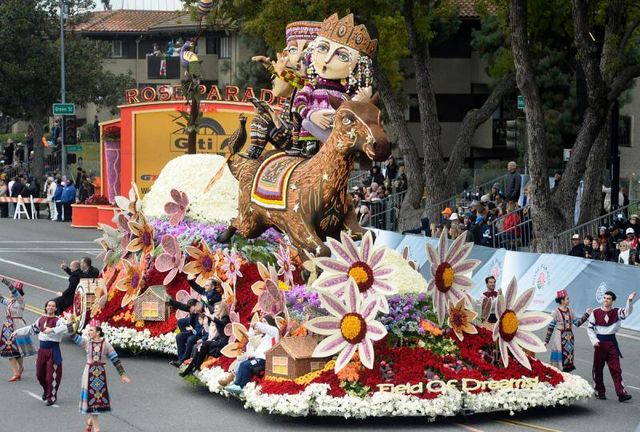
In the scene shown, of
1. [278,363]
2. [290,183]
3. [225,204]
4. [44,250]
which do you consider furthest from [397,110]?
[278,363]

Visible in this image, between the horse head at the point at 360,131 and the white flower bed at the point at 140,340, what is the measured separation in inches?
200

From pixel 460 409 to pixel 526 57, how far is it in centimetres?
1483

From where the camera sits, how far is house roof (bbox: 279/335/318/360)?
18.1 meters

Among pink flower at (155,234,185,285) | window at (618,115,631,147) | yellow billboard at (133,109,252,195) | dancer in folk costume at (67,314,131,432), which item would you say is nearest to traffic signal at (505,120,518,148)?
pink flower at (155,234,185,285)

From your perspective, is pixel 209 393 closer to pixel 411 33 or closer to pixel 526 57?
pixel 526 57

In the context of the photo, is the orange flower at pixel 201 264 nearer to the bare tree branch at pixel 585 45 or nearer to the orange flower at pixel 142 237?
the orange flower at pixel 142 237

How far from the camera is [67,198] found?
49906 mm

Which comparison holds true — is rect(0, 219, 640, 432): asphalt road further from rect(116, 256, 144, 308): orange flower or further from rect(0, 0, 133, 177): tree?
rect(0, 0, 133, 177): tree

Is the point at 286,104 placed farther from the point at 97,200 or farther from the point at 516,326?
the point at 97,200

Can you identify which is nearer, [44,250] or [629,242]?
[629,242]

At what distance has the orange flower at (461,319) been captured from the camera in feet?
62.3

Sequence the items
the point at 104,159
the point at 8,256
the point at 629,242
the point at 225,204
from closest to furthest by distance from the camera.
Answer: the point at 225,204, the point at 629,242, the point at 8,256, the point at 104,159

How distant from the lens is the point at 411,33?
39219 mm

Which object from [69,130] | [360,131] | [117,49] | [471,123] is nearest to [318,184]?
[360,131]
